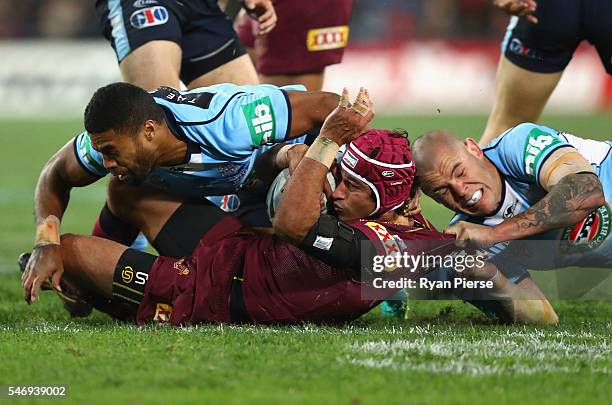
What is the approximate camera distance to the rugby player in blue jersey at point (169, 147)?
478 centimetres

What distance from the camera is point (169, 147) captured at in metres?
4.93

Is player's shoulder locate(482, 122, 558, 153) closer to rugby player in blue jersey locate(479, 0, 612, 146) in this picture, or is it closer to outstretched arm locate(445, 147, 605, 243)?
outstretched arm locate(445, 147, 605, 243)

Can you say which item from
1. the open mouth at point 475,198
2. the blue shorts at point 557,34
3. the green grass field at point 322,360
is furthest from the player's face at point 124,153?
the blue shorts at point 557,34

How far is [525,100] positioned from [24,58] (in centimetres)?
1795

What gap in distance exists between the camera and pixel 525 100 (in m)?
6.91

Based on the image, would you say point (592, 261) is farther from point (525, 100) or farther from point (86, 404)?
point (86, 404)

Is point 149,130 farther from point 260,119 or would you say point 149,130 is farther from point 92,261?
point 92,261

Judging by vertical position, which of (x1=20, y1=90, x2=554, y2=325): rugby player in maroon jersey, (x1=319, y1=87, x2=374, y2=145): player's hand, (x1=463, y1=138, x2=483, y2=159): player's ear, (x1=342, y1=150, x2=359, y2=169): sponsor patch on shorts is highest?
(x1=319, y1=87, x2=374, y2=145): player's hand

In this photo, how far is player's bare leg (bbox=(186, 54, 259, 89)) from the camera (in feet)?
22.4

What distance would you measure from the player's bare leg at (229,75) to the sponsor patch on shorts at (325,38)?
3.48ft

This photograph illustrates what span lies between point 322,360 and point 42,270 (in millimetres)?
1556

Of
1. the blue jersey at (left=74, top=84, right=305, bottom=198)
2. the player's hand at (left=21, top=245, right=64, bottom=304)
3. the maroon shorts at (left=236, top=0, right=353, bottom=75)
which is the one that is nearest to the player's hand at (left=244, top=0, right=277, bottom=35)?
the maroon shorts at (left=236, top=0, right=353, bottom=75)

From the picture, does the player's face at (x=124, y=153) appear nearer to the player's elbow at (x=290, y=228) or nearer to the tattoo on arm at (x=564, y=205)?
the player's elbow at (x=290, y=228)

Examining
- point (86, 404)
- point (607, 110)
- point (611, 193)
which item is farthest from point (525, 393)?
point (607, 110)
